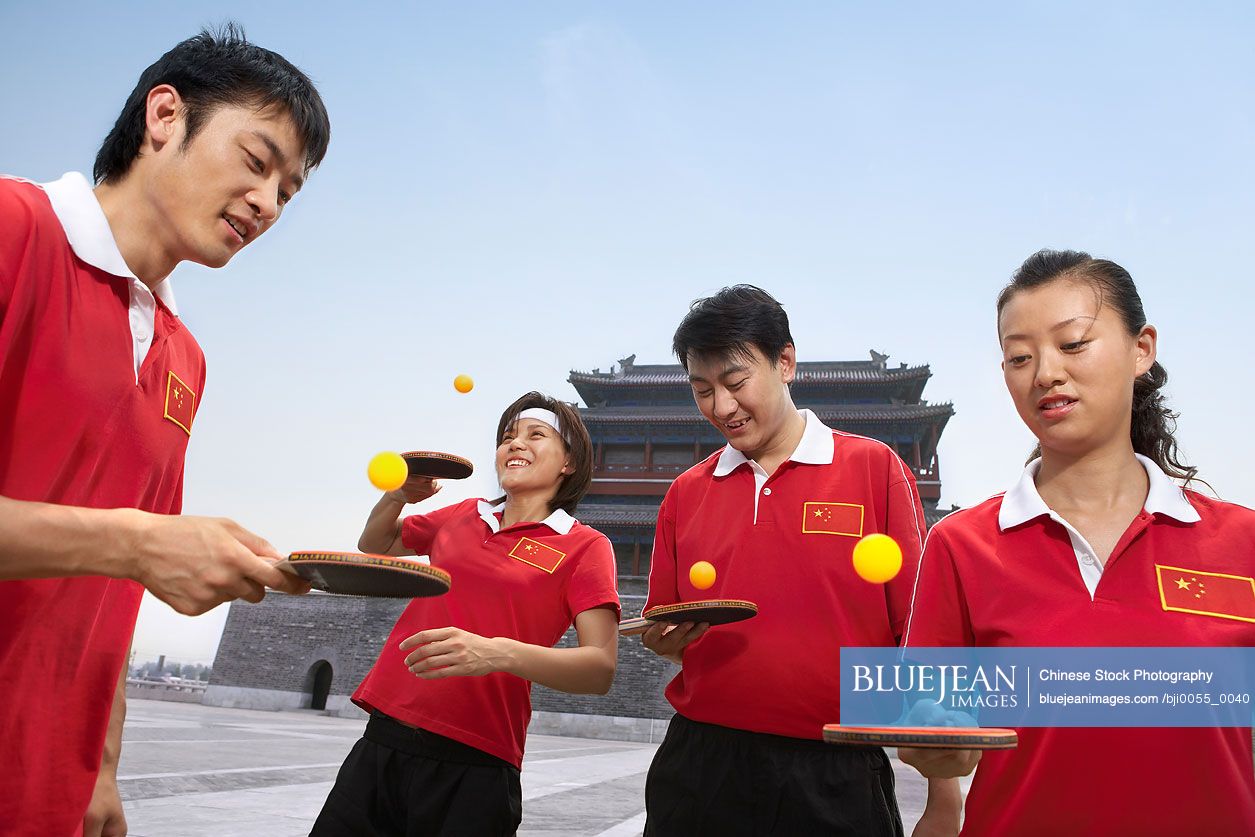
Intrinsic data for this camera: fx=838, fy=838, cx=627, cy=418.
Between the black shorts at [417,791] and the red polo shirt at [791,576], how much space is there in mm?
532

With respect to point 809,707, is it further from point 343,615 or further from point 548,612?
point 343,615

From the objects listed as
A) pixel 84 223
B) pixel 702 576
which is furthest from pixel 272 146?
pixel 702 576

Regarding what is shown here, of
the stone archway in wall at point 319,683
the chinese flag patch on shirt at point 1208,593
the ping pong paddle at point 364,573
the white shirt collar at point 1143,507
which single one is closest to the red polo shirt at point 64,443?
the ping pong paddle at point 364,573

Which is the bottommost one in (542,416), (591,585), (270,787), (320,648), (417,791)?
(270,787)

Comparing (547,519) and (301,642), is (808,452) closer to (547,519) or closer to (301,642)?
(547,519)

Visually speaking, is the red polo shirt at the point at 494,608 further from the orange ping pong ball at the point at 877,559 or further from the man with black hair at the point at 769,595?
the orange ping pong ball at the point at 877,559

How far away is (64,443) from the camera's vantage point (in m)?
1.33

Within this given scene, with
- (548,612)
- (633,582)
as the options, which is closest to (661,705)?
(633,582)

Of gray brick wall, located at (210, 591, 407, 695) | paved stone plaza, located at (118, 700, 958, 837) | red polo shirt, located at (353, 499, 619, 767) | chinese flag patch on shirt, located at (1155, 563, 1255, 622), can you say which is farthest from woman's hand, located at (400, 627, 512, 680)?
gray brick wall, located at (210, 591, 407, 695)

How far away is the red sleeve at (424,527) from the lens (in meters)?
2.70

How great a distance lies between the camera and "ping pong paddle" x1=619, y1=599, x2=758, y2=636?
185 centimetres

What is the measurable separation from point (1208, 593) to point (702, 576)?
1.10 metres

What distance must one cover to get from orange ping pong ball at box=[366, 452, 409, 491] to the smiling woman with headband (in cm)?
33

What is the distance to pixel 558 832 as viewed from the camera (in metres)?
5.25
